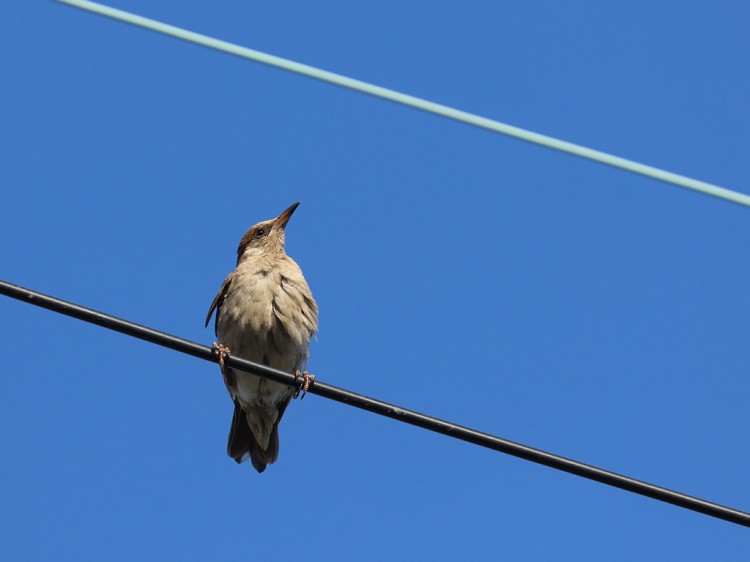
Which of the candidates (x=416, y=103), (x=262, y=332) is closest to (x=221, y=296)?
(x=262, y=332)

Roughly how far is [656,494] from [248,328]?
4461 mm

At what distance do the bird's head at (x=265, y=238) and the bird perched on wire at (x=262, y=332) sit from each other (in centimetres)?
1

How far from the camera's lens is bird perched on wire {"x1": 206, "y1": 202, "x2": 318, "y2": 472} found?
9.29 metres

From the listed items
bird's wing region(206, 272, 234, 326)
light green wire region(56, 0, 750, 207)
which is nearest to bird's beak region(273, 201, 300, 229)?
bird's wing region(206, 272, 234, 326)

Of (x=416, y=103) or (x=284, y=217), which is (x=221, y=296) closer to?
(x=284, y=217)

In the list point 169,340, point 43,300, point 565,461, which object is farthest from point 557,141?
point 43,300

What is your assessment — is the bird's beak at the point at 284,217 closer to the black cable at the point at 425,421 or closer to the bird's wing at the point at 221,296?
the bird's wing at the point at 221,296

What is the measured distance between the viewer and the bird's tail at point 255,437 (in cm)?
1000

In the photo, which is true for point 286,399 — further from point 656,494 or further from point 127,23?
point 656,494

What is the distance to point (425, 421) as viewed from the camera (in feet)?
19.2

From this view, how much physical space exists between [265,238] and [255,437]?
72.7 inches

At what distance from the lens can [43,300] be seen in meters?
5.73

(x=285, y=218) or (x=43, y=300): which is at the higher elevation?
(x=285, y=218)

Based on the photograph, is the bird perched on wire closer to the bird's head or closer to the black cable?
the bird's head
